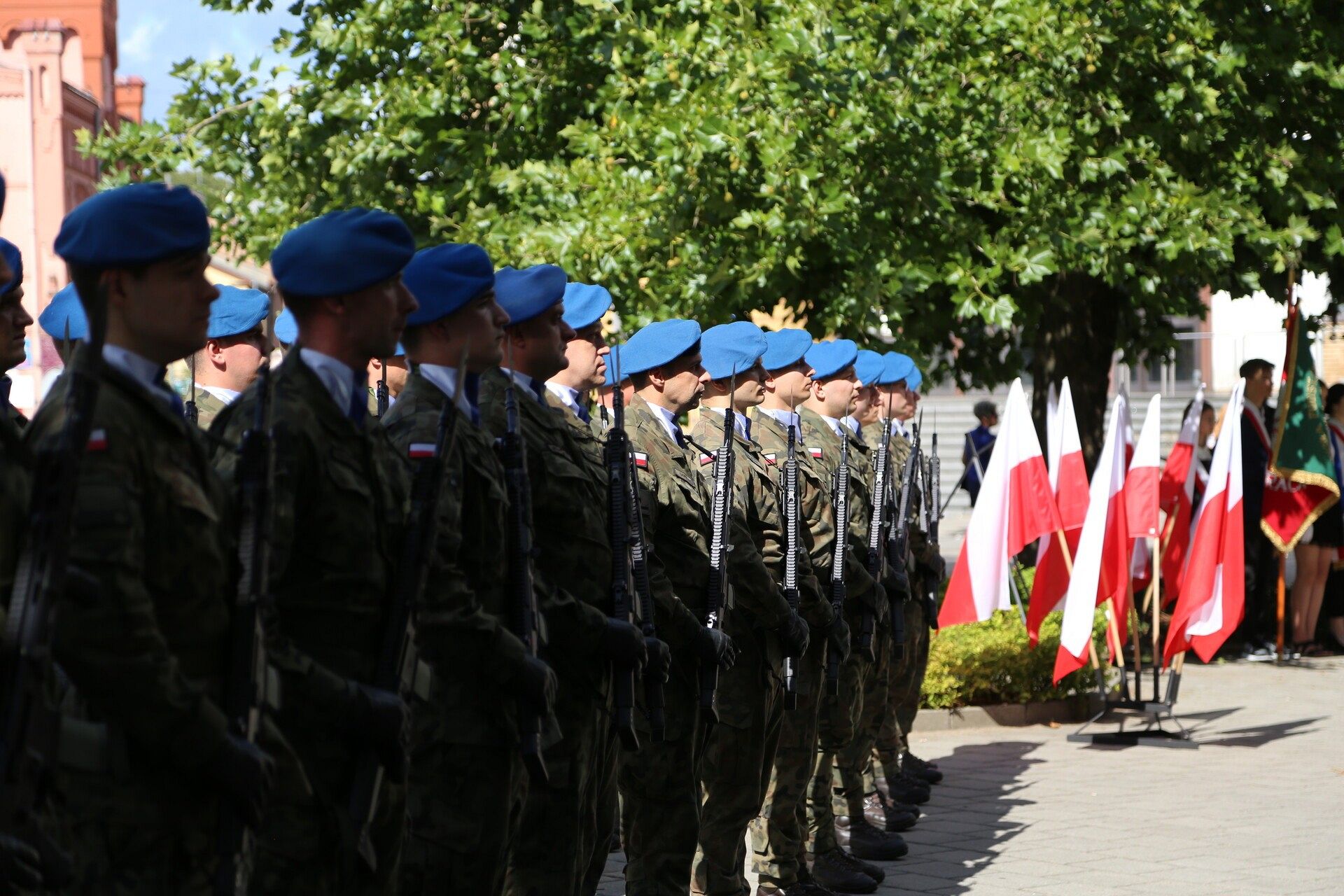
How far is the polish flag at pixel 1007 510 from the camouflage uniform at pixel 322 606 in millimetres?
7316

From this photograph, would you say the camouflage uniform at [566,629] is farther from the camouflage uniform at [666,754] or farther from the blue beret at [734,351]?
the blue beret at [734,351]

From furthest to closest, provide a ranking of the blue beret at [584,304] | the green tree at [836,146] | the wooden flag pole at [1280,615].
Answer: the wooden flag pole at [1280,615] → the green tree at [836,146] → the blue beret at [584,304]

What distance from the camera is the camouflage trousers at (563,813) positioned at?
444 centimetres

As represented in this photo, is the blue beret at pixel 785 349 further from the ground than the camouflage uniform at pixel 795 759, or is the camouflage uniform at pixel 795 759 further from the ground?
the blue beret at pixel 785 349

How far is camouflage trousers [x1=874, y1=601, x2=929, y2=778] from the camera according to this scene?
9.29 meters

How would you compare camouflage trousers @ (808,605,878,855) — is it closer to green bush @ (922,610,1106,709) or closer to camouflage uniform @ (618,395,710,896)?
camouflage uniform @ (618,395,710,896)

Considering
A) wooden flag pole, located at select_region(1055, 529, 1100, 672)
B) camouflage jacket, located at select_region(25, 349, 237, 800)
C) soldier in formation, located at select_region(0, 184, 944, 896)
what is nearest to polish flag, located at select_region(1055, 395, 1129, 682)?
wooden flag pole, located at select_region(1055, 529, 1100, 672)

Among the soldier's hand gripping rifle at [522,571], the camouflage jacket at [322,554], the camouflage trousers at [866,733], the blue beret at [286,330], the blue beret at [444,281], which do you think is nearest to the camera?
the camouflage jacket at [322,554]

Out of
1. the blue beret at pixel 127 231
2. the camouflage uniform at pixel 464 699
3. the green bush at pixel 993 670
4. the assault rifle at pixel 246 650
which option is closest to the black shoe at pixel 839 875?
the camouflage uniform at pixel 464 699

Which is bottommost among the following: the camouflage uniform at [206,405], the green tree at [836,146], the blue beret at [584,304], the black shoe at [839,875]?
the black shoe at [839,875]

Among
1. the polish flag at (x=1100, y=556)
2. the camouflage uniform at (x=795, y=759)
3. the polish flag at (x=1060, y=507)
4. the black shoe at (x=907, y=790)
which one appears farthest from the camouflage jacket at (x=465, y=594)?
the polish flag at (x=1060, y=507)

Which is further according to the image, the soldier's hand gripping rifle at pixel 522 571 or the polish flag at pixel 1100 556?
the polish flag at pixel 1100 556

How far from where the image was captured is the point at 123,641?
268 centimetres

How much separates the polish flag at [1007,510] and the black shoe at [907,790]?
1.18 meters
